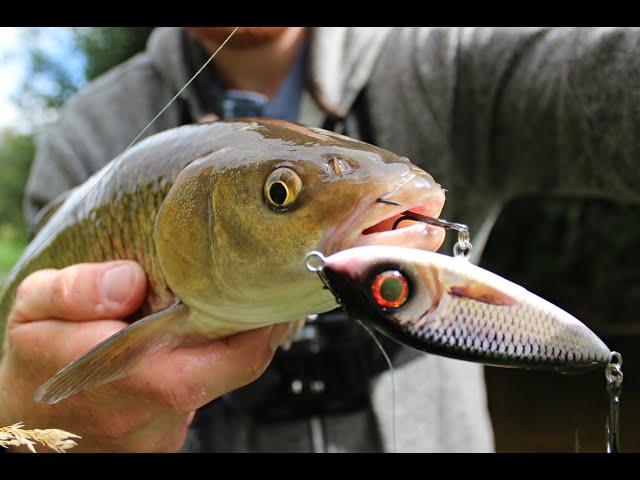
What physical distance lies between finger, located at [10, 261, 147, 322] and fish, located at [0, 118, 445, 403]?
2cm

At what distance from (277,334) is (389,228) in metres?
0.32

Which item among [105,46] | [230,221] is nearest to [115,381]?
[230,221]

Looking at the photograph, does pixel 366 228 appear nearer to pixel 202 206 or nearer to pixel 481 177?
pixel 202 206

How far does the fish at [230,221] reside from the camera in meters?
0.58

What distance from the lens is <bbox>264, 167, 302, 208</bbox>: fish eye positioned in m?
0.62

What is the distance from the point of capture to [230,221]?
68 cm

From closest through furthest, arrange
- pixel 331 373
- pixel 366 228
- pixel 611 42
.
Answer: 1. pixel 366 228
2. pixel 611 42
3. pixel 331 373

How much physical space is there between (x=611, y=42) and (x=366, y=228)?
2.28 ft

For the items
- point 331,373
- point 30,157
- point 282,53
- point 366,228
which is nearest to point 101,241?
point 366,228

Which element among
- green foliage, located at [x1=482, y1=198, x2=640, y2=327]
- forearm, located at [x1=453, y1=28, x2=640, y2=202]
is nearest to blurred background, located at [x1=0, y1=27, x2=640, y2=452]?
green foliage, located at [x1=482, y1=198, x2=640, y2=327]

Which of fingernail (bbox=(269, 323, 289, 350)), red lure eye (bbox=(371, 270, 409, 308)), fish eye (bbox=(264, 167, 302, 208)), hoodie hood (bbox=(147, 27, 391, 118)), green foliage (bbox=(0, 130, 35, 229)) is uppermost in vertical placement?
green foliage (bbox=(0, 130, 35, 229))

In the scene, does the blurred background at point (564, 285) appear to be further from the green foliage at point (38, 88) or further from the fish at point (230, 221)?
the fish at point (230, 221)

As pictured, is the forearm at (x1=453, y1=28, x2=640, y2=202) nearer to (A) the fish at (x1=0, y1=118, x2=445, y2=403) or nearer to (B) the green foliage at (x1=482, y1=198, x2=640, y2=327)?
(A) the fish at (x1=0, y1=118, x2=445, y2=403)

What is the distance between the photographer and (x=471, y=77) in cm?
134
